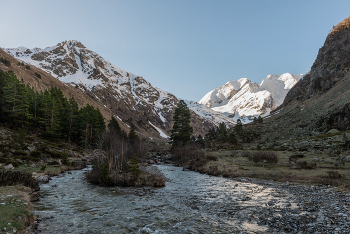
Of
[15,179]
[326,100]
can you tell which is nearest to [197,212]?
[15,179]

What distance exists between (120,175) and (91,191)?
14.4ft

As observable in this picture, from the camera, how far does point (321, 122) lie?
68062 millimetres

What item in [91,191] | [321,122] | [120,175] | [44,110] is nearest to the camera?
[91,191]

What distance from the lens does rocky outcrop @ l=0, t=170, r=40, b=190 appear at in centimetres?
1777

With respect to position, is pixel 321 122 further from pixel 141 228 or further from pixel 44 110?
pixel 44 110

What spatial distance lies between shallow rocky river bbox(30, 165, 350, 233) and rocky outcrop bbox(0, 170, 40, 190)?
6.69ft

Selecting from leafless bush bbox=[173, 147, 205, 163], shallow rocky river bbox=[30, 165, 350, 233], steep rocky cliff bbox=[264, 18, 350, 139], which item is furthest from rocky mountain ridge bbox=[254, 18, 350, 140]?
shallow rocky river bbox=[30, 165, 350, 233]

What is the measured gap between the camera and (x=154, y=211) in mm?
13844

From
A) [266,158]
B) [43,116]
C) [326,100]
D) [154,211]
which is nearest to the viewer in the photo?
[154,211]

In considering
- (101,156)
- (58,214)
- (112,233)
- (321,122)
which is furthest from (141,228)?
(321,122)

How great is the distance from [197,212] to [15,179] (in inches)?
700

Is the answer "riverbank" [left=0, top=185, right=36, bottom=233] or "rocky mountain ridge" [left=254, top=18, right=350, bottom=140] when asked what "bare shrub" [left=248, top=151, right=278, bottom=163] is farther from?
"riverbank" [left=0, top=185, right=36, bottom=233]

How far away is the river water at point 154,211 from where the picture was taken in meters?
10.8

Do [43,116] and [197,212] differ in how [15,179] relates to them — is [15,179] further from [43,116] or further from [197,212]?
[43,116]
